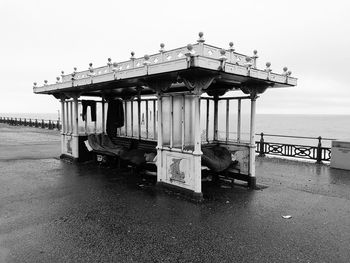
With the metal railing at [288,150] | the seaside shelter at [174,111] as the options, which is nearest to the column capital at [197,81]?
the seaside shelter at [174,111]

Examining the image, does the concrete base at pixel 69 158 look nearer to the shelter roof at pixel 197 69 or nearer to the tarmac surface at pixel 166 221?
the tarmac surface at pixel 166 221

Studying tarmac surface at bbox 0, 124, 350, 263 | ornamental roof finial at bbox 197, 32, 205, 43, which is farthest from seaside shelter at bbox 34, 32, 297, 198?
tarmac surface at bbox 0, 124, 350, 263

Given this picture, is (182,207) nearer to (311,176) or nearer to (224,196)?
(224,196)

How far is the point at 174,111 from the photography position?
831 cm

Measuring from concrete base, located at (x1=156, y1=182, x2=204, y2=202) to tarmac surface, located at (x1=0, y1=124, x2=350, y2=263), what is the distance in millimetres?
206

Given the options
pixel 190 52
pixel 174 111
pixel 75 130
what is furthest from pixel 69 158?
pixel 190 52

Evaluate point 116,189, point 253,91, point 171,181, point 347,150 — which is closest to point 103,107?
point 116,189

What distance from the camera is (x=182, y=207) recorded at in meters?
6.83

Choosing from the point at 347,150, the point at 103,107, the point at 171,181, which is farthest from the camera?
the point at 103,107

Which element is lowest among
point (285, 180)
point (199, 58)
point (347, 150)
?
point (285, 180)

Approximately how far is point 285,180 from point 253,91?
3618 mm

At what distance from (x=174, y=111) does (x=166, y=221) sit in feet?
11.4

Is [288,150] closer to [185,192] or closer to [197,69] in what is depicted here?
[185,192]

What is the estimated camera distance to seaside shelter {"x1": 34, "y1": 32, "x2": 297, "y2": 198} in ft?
23.2
